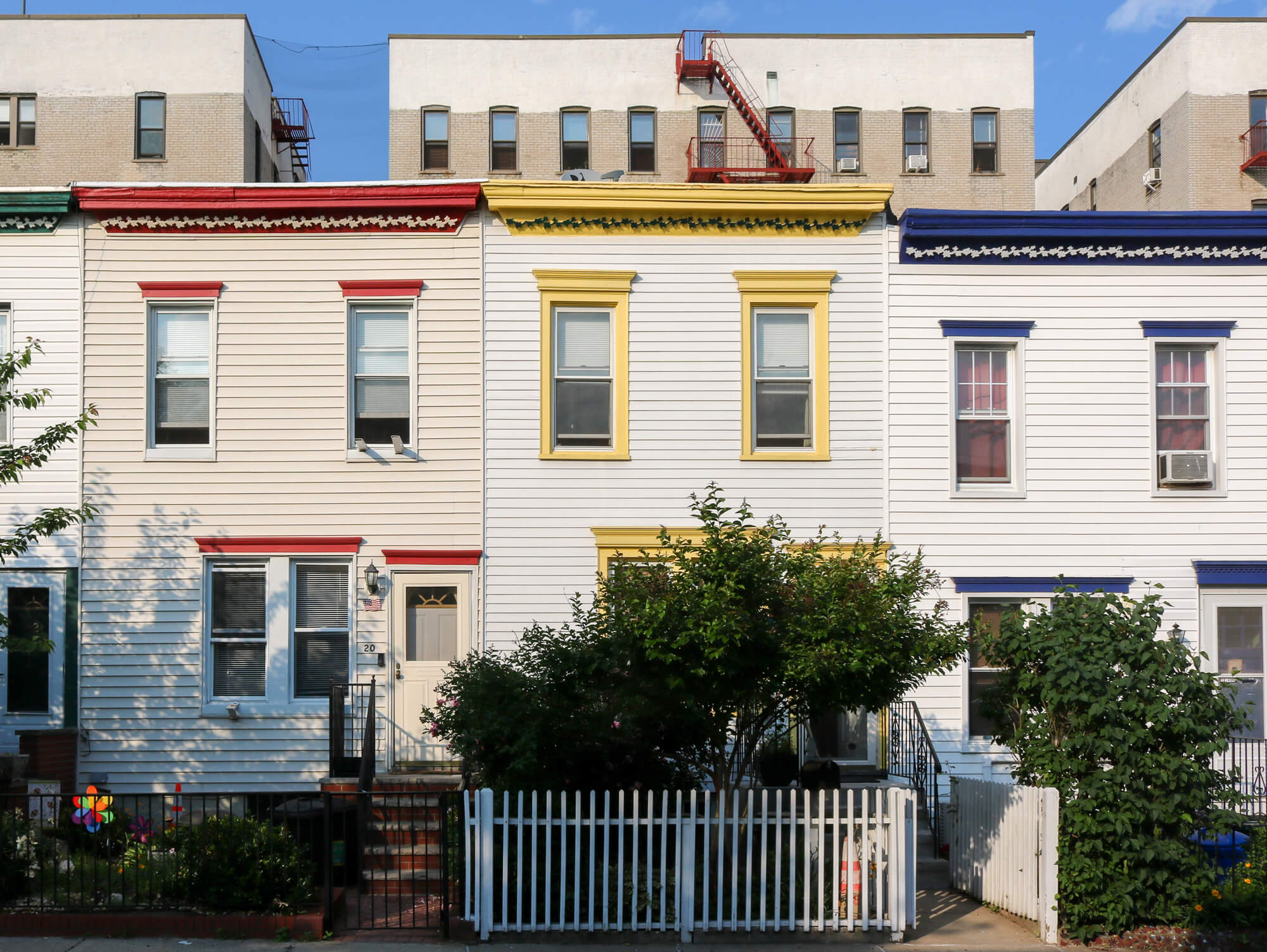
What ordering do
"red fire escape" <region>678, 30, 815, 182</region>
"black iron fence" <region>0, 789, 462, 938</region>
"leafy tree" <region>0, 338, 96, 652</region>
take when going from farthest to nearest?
"red fire escape" <region>678, 30, 815, 182</region>, "leafy tree" <region>0, 338, 96, 652</region>, "black iron fence" <region>0, 789, 462, 938</region>

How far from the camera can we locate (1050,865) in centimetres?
1011

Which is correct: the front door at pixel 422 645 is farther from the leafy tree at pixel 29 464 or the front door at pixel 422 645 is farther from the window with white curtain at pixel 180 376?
the leafy tree at pixel 29 464

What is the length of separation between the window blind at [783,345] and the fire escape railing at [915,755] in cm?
445

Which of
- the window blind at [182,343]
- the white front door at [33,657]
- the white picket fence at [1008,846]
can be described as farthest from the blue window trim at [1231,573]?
the white front door at [33,657]

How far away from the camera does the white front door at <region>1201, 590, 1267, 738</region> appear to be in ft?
47.6

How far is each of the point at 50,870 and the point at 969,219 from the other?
12538mm

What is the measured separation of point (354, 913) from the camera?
34.7 feet

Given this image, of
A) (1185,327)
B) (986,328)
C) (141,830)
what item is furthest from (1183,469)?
(141,830)

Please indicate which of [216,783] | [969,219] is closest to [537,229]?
[969,219]

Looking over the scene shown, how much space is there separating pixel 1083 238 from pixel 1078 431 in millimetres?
2485

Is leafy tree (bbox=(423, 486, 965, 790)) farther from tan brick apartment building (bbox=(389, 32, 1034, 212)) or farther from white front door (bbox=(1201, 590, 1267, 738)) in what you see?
tan brick apartment building (bbox=(389, 32, 1034, 212))

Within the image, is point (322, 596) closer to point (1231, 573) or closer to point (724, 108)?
point (1231, 573)

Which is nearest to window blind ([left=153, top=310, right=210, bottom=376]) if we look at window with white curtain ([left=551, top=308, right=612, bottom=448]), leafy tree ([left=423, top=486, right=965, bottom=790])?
window with white curtain ([left=551, top=308, right=612, bottom=448])

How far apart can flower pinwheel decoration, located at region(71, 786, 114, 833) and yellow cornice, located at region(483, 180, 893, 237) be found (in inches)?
321
